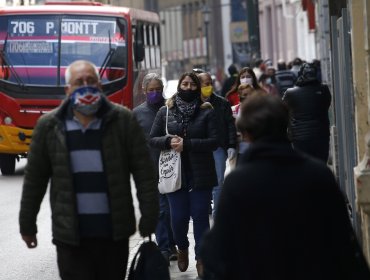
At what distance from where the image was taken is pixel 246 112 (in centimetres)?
574

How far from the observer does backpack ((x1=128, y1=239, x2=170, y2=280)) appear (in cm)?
747

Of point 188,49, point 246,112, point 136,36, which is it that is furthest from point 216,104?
point 188,49

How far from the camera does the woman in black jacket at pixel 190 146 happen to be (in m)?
11.0

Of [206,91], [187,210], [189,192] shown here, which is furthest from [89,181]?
[206,91]

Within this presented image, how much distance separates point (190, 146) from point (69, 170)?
12.8 ft

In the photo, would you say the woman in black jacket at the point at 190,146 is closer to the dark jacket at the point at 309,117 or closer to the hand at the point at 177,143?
the hand at the point at 177,143

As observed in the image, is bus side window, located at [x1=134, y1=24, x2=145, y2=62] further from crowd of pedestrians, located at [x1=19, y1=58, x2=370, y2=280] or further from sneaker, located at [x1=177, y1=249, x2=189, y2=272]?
sneaker, located at [x1=177, y1=249, x2=189, y2=272]

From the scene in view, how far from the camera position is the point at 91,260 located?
7.17 m

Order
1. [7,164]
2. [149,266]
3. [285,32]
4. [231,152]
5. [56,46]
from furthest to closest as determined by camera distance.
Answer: [285,32], [7,164], [56,46], [231,152], [149,266]

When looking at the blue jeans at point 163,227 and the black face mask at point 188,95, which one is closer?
the black face mask at point 188,95

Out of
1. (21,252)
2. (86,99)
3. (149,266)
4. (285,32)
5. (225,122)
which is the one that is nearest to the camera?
(86,99)

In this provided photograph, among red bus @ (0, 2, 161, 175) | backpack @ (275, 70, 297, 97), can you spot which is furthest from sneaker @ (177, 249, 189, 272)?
backpack @ (275, 70, 297, 97)

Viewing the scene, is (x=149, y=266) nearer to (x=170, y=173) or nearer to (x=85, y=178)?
(x=85, y=178)

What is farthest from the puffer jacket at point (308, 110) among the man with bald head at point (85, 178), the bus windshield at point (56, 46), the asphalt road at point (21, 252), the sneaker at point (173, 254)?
the bus windshield at point (56, 46)
